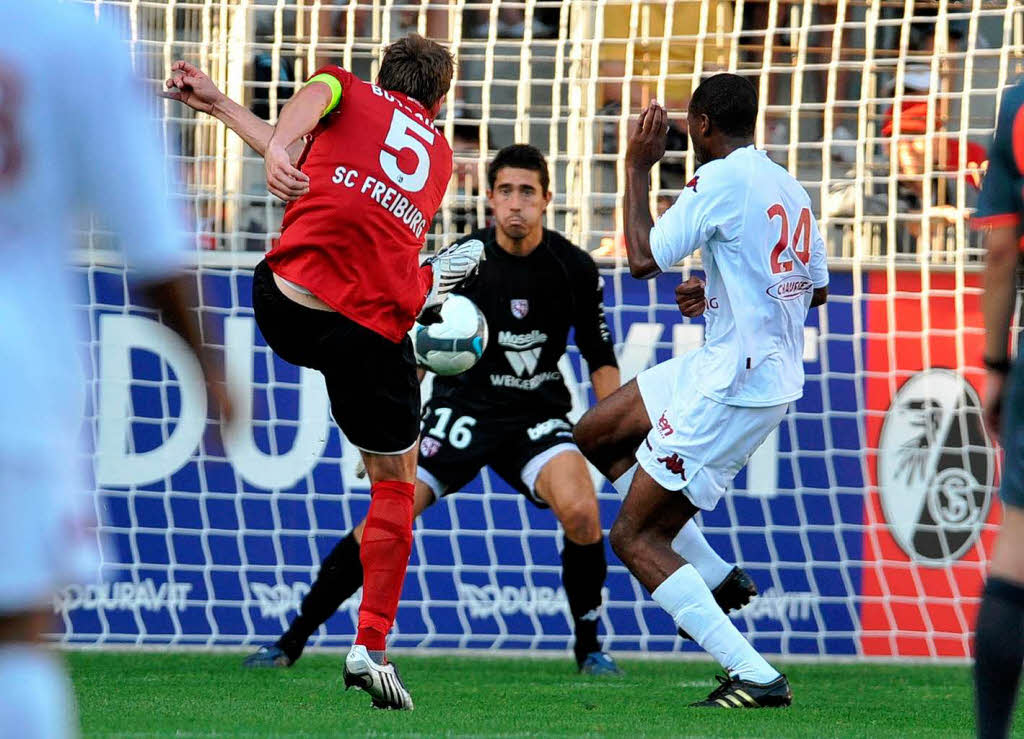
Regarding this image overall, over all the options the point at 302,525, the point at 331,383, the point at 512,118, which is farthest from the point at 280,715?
the point at 512,118

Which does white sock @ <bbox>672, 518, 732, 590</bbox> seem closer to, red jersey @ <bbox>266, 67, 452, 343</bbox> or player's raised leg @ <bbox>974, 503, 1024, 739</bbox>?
red jersey @ <bbox>266, 67, 452, 343</bbox>

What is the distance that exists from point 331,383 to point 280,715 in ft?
3.01

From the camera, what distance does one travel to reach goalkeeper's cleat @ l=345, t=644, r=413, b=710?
4.25 metres

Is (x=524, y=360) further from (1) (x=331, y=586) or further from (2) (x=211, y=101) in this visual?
(2) (x=211, y=101)

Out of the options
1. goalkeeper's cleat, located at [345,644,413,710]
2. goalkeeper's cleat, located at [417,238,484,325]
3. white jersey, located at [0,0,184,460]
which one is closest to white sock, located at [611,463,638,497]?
goalkeeper's cleat, located at [417,238,484,325]

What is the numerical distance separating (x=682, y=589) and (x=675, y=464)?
0.36 metres

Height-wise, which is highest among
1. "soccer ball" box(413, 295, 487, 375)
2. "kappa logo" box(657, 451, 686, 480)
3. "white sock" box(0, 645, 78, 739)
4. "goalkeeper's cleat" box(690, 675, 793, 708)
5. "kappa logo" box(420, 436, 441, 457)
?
"soccer ball" box(413, 295, 487, 375)

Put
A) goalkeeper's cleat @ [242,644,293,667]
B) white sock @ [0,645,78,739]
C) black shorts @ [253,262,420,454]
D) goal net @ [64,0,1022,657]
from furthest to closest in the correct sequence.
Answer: goal net @ [64,0,1022,657] → goalkeeper's cleat @ [242,644,293,667] → black shorts @ [253,262,420,454] → white sock @ [0,645,78,739]

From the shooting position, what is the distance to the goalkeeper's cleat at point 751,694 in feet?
14.8

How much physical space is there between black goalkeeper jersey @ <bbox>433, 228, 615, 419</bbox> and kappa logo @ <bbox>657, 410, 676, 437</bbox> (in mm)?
1450

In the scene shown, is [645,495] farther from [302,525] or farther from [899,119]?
[899,119]

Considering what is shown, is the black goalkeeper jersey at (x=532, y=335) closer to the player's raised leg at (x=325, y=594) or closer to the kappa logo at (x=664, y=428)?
the player's raised leg at (x=325, y=594)

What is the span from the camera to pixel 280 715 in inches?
171

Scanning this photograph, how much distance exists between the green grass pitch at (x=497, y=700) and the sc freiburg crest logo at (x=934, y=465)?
679mm
